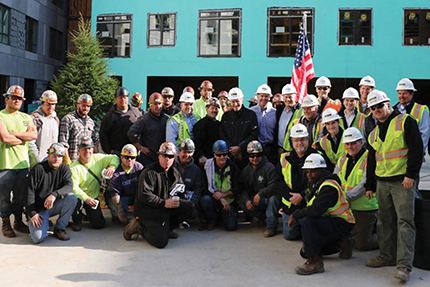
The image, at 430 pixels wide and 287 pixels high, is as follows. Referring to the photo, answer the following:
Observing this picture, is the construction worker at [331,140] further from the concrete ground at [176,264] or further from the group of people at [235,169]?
the concrete ground at [176,264]

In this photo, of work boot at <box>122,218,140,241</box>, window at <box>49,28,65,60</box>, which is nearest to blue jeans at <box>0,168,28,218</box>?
work boot at <box>122,218,140,241</box>

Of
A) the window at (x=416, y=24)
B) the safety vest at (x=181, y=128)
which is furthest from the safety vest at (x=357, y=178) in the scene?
the window at (x=416, y=24)

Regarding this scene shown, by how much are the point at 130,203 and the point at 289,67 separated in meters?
14.1

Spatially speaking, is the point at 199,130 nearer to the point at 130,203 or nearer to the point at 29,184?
the point at 130,203

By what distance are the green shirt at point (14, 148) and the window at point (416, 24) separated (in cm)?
1728

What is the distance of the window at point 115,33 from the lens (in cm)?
2112

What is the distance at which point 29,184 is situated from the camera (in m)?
6.32

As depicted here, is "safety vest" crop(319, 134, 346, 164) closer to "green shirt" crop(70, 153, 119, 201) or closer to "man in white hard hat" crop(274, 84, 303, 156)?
"man in white hard hat" crop(274, 84, 303, 156)

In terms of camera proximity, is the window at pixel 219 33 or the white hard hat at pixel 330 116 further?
the window at pixel 219 33

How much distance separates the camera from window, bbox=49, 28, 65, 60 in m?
23.5

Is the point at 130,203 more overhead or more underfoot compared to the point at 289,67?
more underfoot

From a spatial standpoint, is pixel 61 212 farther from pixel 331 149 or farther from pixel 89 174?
pixel 331 149

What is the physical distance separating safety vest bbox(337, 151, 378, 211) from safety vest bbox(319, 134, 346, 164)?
312mm

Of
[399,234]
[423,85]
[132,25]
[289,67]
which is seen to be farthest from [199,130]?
[423,85]
